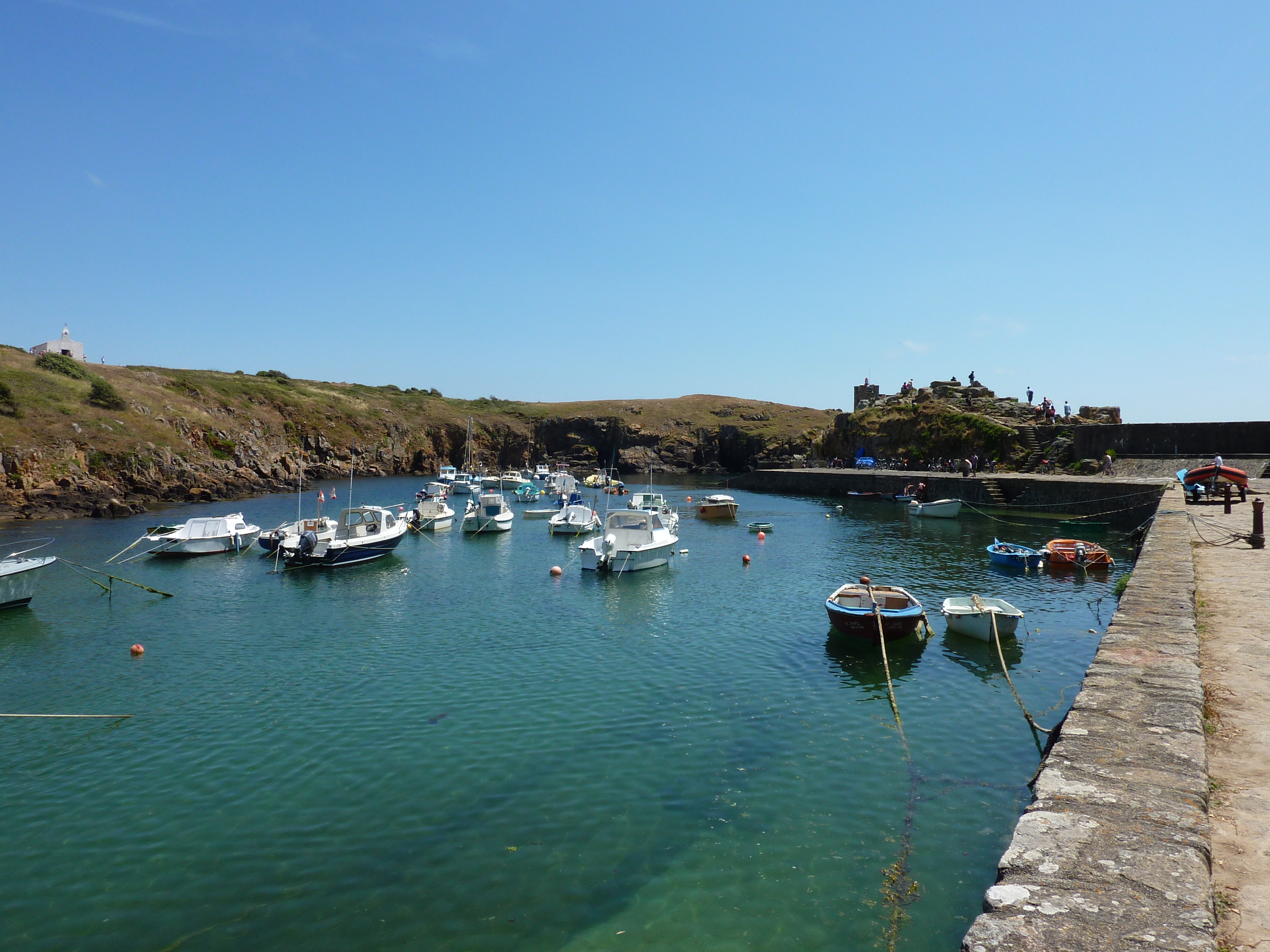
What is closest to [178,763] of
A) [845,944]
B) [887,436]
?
[845,944]

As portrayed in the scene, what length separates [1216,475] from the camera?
111 feet

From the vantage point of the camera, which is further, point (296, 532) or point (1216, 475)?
point (296, 532)

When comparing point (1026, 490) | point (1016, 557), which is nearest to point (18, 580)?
point (1016, 557)

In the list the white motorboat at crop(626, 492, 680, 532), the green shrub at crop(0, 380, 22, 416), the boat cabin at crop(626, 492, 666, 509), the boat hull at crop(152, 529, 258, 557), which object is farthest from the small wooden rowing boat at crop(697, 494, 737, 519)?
the green shrub at crop(0, 380, 22, 416)

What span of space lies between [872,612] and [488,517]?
34982 mm

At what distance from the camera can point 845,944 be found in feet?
26.7

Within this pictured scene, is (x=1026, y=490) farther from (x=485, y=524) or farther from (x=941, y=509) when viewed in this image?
(x=485, y=524)

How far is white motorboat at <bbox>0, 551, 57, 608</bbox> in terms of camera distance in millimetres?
25516

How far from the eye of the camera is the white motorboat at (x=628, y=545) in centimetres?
3347

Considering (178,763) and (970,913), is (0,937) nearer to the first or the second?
(178,763)

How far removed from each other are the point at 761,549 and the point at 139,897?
117ft

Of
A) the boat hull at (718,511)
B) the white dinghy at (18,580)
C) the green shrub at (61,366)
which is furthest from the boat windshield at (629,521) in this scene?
the green shrub at (61,366)

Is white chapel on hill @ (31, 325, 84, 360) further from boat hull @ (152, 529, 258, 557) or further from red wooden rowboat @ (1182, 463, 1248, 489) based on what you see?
red wooden rowboat @ (1182, 463, 1248, 489)

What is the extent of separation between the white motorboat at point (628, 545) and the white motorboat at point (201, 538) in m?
20.8
